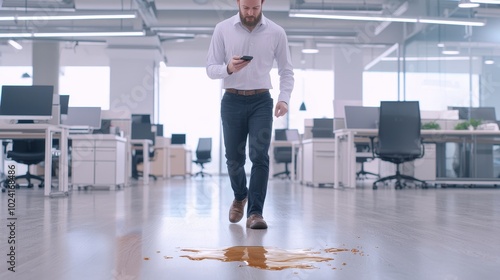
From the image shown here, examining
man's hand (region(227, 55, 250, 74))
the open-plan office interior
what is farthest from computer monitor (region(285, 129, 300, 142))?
man's hand (region(227, 55, 250, 74))

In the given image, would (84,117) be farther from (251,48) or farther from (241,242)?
(241,242)

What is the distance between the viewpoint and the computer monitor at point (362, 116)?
854 centimetres

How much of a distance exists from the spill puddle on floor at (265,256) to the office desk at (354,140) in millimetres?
6020

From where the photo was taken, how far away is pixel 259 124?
3045 millimetres

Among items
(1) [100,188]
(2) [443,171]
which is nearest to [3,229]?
(1) [100,188]

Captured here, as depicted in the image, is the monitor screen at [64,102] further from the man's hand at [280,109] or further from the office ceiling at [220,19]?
the man's hand at [280,109]

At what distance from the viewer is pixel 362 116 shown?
8.59m

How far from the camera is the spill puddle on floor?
1.86 metres

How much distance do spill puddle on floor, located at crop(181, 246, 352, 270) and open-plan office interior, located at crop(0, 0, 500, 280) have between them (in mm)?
11

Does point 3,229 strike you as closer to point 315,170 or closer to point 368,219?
point 368,219

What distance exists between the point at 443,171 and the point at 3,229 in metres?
8.20

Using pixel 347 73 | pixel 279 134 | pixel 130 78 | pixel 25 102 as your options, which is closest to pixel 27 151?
pixel 25 102

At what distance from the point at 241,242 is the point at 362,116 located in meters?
6.43

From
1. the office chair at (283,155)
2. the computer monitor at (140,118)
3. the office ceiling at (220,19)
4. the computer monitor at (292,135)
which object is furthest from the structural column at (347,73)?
the computer monitor at (140,118)
